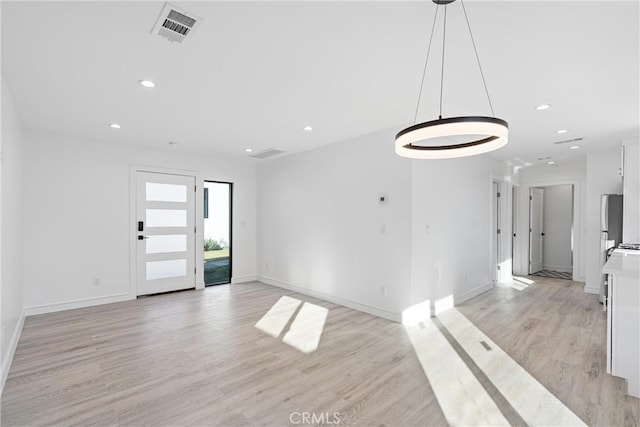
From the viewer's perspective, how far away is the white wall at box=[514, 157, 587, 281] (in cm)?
650

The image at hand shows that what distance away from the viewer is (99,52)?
7.50 ft

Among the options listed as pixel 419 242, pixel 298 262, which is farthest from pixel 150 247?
pixel 419 242

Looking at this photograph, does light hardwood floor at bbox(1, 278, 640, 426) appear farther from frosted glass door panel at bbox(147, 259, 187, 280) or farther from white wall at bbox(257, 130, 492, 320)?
frosted glass door panel at bbox(147, 259, 187, 280)

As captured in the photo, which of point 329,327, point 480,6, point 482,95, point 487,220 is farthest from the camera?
point 487,220

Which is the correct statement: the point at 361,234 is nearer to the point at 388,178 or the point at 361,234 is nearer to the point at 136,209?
the point at 388,178

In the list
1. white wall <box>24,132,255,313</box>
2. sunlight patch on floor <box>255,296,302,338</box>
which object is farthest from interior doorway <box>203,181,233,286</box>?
sunlight patch on floor <box>255,296,302,338</box>

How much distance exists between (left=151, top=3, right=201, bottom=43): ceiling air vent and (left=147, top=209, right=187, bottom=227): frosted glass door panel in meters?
4.03

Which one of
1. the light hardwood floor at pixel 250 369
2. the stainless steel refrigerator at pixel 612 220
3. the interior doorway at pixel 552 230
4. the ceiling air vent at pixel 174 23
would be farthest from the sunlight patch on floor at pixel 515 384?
the interior doorway at pixel 552 230

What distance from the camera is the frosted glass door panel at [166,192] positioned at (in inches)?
215

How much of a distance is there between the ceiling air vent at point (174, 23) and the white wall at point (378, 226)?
2.82 metres

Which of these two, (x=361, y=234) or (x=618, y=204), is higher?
(x=618, y=204)

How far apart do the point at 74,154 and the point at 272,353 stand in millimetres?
4221

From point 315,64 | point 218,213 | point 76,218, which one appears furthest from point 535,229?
point 76,218

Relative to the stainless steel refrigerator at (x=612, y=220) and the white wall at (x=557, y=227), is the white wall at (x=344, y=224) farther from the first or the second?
the white wall at (x=557, y=227)
